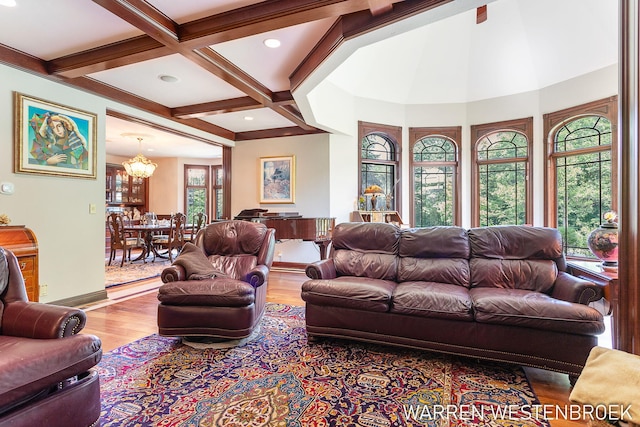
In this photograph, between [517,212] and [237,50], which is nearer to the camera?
[237,50]

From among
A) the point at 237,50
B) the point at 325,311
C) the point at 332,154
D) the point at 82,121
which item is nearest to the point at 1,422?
the point at 325,311

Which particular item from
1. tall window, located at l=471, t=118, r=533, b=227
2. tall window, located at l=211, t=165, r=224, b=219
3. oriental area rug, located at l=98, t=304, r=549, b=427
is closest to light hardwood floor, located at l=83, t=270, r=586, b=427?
oriental area rug, located at l=98, t=304, r=549, b=427

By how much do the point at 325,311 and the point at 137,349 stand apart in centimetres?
155

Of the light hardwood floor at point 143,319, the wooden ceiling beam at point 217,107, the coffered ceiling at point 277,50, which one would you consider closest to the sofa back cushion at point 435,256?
the light hardwood floor at point 143,319

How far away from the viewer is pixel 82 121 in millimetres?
3779

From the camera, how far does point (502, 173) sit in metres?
5.86

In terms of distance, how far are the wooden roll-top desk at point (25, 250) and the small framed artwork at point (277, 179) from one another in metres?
3.78

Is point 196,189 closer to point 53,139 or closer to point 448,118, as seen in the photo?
point 53,139

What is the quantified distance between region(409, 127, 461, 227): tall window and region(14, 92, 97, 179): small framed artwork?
5105 mm

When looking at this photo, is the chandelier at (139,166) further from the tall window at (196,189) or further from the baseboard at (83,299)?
the baseboard at (83,299)

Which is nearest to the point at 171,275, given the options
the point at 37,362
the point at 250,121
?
the point at 37,362

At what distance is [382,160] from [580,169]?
3.10m

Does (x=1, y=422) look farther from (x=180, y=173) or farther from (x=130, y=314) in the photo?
(x=180, y=173)

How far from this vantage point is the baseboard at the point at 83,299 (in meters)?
3.59
